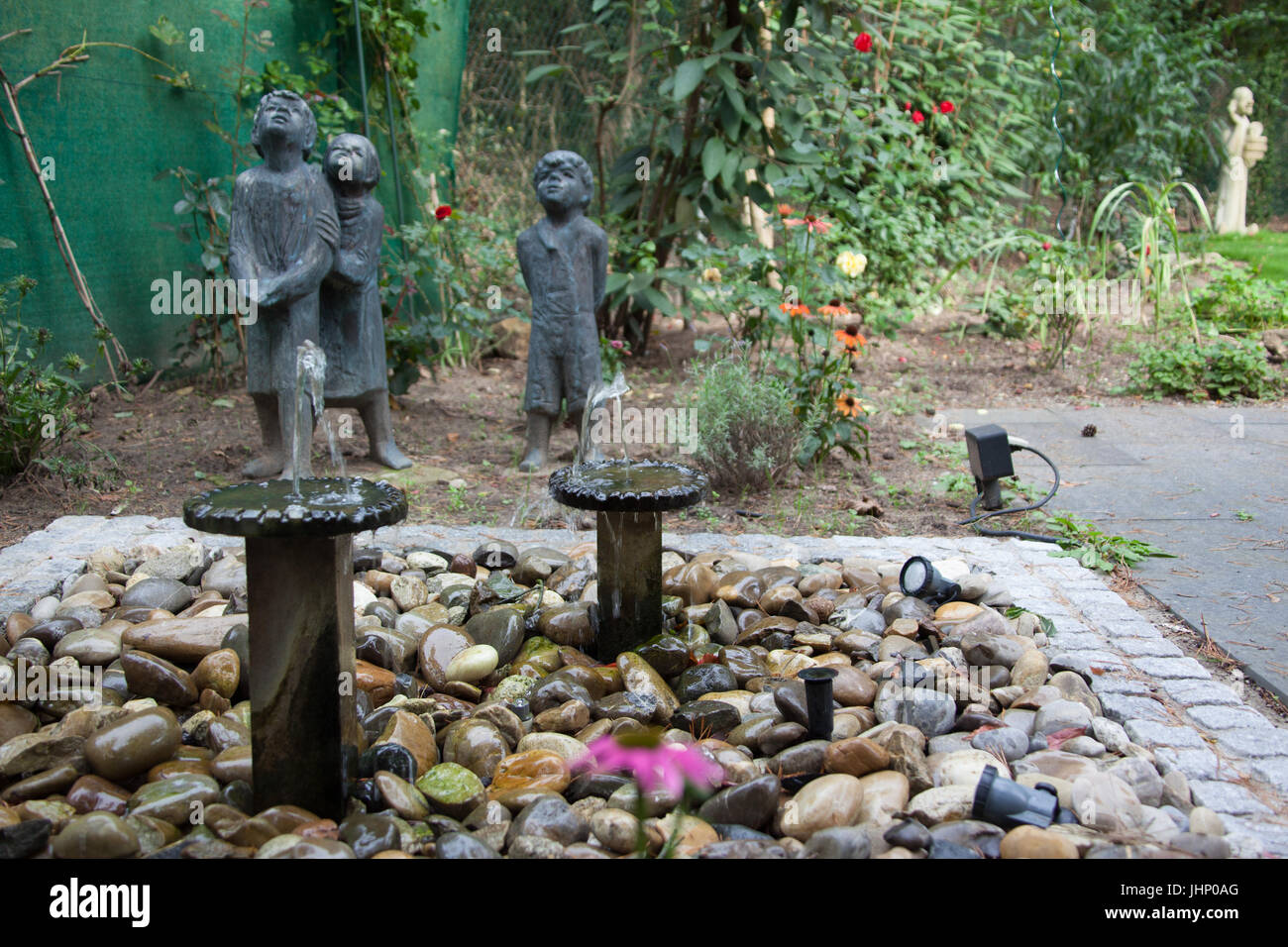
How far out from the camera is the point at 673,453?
530 cm

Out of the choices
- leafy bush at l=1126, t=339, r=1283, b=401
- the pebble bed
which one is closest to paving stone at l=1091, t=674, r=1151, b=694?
the pebble bed

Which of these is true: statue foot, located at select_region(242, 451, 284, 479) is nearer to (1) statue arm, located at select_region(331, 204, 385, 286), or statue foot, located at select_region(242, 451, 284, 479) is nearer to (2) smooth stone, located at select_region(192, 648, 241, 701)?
(1) statue arm, located at select_region(331, 204, 385, 286)

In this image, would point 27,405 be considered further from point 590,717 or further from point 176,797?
point 590,717

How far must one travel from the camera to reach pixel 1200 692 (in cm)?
270

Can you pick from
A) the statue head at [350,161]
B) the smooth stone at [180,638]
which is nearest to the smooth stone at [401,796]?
the smooth stone at [180,638]

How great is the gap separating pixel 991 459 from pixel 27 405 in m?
3.97

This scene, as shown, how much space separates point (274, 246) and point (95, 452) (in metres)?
1.37

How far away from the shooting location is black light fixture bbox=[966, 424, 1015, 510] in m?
4.30

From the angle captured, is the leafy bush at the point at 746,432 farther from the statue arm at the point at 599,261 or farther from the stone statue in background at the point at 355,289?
the stone statue in background at the point at 355,289

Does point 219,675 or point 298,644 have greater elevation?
point 298,644

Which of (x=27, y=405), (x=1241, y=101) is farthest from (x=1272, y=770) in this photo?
(x=1241, y=101)

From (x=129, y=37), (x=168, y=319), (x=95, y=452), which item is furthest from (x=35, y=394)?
(x=129, y=37)

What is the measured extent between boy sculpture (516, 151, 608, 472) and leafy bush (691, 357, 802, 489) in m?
0.73

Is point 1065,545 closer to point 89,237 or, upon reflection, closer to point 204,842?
point 204,842
